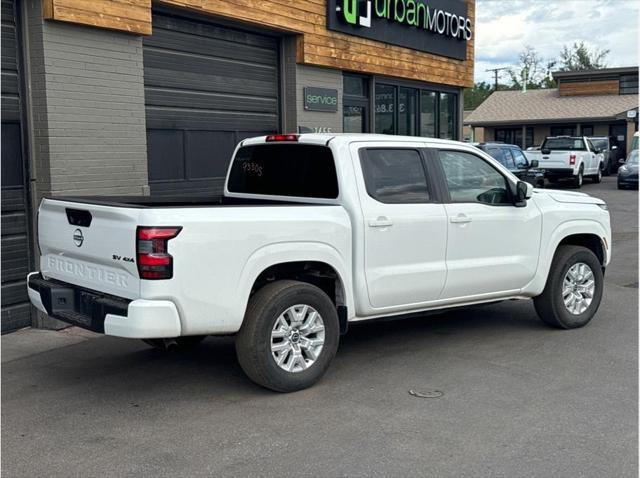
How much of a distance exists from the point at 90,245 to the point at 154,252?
0.69 m

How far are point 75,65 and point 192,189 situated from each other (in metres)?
2.50

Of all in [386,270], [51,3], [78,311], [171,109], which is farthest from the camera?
[171,109]

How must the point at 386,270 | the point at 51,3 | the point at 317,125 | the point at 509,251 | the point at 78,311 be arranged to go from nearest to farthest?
the point at 78,311 → the point at 386,270 → the point at 509,251 → the point at 51,3 → the point at 317,125

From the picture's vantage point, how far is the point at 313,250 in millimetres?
5535

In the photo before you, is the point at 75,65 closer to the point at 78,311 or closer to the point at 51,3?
the point at 51,3

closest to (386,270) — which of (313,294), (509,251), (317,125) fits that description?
(313,294)

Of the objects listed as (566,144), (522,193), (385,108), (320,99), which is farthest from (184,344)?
(566,144)

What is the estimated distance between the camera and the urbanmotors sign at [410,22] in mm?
12344

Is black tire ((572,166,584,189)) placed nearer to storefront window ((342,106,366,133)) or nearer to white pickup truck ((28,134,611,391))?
storefront window ((342,106,366,133))

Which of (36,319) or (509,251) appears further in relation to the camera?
(36,319)

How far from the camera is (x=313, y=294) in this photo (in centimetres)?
554

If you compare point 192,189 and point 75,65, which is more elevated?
point 75,65

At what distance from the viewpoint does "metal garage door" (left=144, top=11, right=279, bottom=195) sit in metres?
9.44

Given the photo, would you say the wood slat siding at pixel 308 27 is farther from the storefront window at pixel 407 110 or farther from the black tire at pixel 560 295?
the black tire at pixel 560 295
